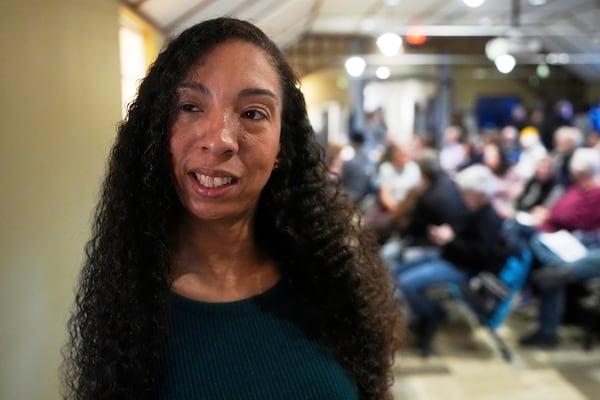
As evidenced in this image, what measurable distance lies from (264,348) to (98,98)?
1730mm

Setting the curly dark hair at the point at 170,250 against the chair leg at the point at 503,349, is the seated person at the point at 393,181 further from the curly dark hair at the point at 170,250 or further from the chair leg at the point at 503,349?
the curly dark hair at the point at 170,250

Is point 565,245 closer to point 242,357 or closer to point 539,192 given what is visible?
point 539,192

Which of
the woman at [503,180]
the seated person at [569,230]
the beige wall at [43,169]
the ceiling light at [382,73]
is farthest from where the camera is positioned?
the ceiling light at [382,73]

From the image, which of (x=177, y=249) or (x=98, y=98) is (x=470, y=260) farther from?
(x=177, y=249)

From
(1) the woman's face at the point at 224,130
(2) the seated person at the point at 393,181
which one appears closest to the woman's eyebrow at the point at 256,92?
(1) the woman's face at the point at 224,130

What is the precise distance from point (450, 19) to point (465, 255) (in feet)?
19.5

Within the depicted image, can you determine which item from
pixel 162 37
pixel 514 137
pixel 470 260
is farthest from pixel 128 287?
pixel 514 137

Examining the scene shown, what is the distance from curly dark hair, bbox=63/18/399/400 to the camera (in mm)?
962

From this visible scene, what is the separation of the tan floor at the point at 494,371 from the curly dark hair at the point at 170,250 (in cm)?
263

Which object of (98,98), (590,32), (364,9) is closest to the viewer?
(98,98)

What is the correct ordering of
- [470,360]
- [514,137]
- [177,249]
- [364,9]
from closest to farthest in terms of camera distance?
[177,249] → [470,360] → [364,9] → [514,137]

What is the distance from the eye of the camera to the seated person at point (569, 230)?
4.39 metres

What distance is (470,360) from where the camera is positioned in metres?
4.35

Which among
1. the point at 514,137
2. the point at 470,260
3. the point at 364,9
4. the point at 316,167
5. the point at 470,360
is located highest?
the point at 364,9
